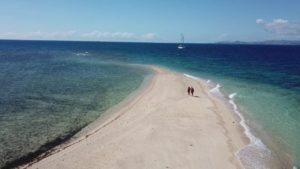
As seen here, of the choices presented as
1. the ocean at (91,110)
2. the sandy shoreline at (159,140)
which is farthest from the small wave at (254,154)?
the sandy shoreline at (159,140)

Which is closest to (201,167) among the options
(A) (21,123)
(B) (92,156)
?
(B) (92,156)

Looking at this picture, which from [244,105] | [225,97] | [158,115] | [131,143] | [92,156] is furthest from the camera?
[225,97]

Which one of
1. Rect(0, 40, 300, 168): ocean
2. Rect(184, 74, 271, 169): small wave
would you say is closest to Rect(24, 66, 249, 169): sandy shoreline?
Rect(184, 74, 271, 169): small wave

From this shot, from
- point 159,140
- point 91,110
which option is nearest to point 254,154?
point 159,140

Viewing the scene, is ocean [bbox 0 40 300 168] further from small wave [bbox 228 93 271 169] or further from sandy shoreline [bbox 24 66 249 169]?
sandy shoreline [bbox 24 66 249 169]

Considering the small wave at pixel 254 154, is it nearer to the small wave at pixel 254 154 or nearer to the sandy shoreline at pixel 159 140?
the small wave at pixel 254 154

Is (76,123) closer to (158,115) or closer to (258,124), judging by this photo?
(158,115)

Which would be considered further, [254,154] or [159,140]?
[159,140]

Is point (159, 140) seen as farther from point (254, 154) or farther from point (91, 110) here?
point (91, 110)
